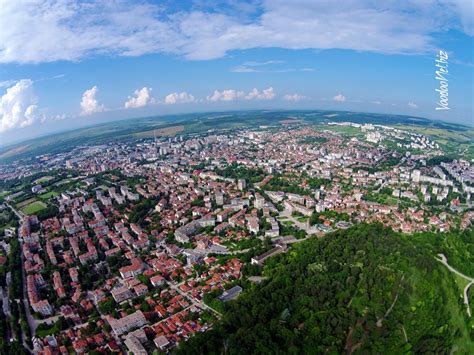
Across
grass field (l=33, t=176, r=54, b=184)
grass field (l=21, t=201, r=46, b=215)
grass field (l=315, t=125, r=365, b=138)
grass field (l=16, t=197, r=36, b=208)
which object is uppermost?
grass field (l=315, t=125, r=365, b=138)

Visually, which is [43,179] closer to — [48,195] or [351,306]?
[48,195]

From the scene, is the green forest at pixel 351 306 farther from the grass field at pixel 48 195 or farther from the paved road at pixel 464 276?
the grass field at pixel 48 195

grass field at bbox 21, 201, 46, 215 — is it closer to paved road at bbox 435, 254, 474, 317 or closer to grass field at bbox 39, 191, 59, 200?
grass field at bbox 39, 191, 59, 200

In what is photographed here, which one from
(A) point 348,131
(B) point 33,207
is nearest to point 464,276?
(B) point 33,207

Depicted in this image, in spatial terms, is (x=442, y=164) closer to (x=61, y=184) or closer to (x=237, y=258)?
(x=237, y=258)

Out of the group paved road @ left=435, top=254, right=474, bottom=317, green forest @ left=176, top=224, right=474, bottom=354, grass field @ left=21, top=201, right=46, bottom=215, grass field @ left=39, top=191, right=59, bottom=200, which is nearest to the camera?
green forest @ left=176, top=224, right=474, bottom=354

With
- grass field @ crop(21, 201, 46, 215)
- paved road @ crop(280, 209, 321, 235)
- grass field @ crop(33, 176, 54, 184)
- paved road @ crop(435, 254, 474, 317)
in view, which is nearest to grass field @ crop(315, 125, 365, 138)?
paved road @ crop(280, 209, 321, 235)

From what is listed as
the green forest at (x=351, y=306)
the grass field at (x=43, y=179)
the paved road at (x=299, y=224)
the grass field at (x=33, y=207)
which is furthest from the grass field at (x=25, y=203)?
the green forest at (x=351, y=306)

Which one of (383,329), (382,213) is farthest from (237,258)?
(382,213)
